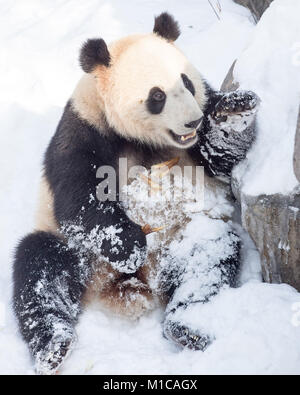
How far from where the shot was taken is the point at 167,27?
300cm

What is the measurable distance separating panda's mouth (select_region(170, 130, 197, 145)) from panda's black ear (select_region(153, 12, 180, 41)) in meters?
0.66

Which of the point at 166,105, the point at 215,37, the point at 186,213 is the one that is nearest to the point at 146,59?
the point at 166,105

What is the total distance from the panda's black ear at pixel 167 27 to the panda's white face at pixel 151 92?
0.34 feet

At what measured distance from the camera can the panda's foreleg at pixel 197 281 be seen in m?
2.59

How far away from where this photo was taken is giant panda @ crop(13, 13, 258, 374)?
8.88 feet

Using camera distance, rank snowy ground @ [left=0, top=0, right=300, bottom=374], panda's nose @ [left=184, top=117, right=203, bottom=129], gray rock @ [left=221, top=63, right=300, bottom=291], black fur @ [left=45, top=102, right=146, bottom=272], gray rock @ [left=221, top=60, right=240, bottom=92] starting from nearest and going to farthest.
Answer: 1. snowy ground @ [left=0, top=0, right=300, bottom=374]
2. gray rock @ [left=221, top=63, right=300, bottom=291]
3. panda's nose @ [left=184, top=117, right=203, bottom=129]
4. black fur @ [left=45, top=102, right=146, bottom=272]
5. gray rock @ [left=221, top=60, right=240, bottom=92]

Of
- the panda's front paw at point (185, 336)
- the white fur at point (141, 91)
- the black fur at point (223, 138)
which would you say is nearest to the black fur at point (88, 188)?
the white fur at point (141, 91)

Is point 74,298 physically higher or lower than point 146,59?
lower

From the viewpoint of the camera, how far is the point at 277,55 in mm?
2914

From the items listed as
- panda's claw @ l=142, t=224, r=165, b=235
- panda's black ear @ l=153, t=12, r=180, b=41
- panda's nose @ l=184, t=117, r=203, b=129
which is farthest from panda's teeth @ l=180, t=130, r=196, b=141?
panda's black ear @ l=153, t=12, r=180, b=41

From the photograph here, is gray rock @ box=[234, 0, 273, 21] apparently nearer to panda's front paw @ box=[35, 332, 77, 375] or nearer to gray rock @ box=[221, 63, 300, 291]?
gray rock @ box=[221, 63, 300, 291]

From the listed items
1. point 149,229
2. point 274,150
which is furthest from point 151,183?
point 274,150

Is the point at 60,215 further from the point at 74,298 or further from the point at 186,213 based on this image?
the point at 186,213
